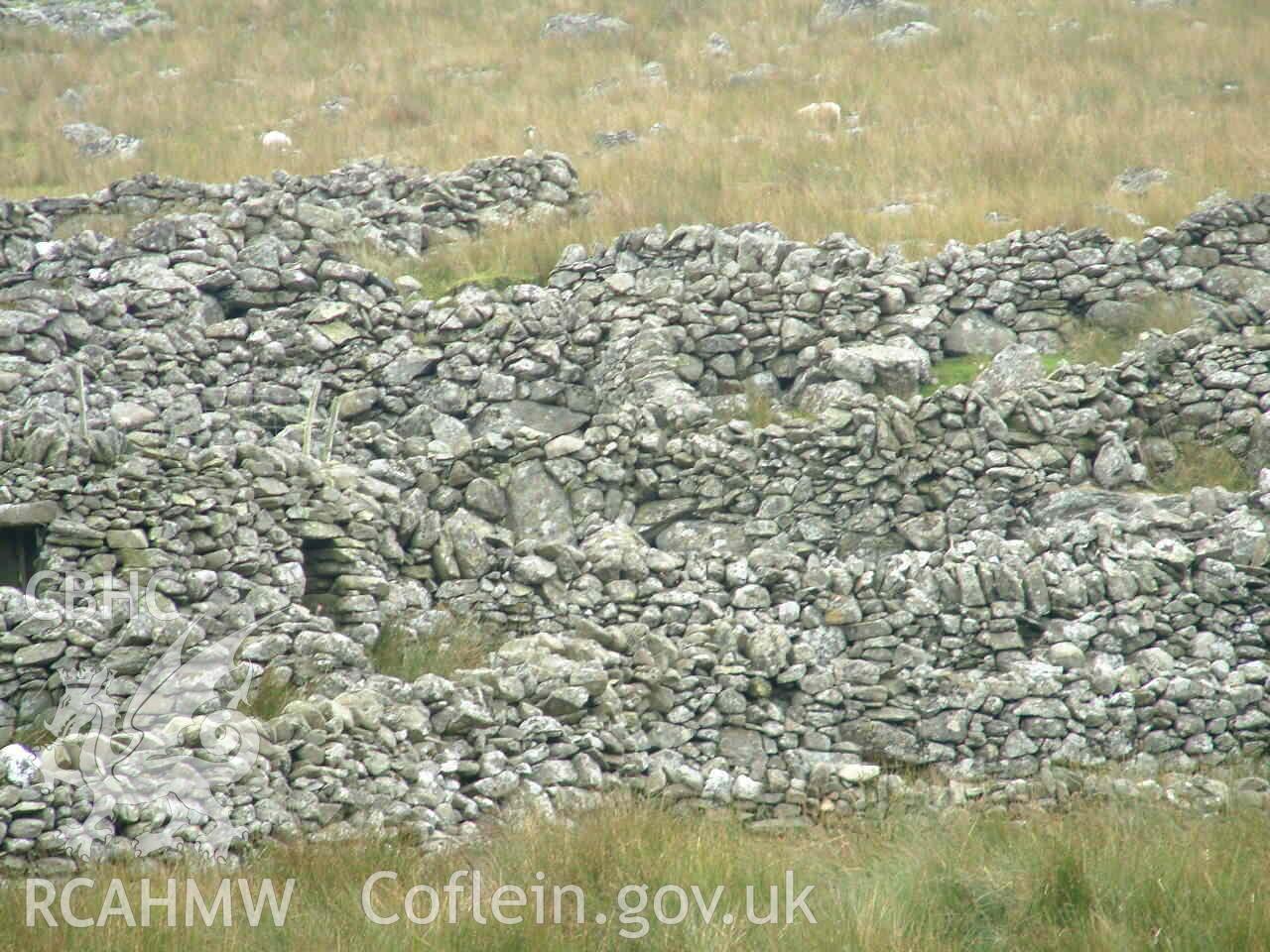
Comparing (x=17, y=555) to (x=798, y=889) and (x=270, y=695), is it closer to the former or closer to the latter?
(x=270, y=695)

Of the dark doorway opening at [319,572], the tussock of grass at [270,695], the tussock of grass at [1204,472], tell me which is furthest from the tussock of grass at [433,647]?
the tussock of grass at [1204,472]

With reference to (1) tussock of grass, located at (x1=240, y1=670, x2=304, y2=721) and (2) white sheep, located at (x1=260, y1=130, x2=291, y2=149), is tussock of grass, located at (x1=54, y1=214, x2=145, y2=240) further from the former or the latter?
(1) tussock of grass, located at (x1=240, y1=670, x2=304, y2=721)

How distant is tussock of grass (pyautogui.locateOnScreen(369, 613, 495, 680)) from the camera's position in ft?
30.2

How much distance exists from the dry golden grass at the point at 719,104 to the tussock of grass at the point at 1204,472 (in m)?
3.75

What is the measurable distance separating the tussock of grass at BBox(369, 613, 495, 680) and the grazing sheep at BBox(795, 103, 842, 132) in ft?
37.7

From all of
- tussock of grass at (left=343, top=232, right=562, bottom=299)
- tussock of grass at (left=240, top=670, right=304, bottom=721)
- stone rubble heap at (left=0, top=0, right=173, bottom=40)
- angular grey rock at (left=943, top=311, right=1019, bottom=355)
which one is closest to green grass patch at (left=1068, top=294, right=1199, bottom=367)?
angular grey rock at (left=943, top=311, right=1019, bottom=355)

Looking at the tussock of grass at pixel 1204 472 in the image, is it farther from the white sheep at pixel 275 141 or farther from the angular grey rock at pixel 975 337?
the white sheep at pixel 275 141

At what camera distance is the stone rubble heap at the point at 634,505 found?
816cm

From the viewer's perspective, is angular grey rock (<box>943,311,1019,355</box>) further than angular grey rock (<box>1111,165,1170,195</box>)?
No

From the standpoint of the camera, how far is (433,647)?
940 centimetres

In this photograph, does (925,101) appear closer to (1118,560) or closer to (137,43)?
(1118,560)

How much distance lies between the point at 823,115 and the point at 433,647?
40.4 feet


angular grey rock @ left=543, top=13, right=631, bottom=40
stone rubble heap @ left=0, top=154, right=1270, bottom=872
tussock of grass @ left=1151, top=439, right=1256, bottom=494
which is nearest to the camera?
stone rubble heap @ left=0, top=154, right=1270, bottom=872

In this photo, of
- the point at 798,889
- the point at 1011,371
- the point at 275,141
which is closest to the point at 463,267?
the point at 1011,371
